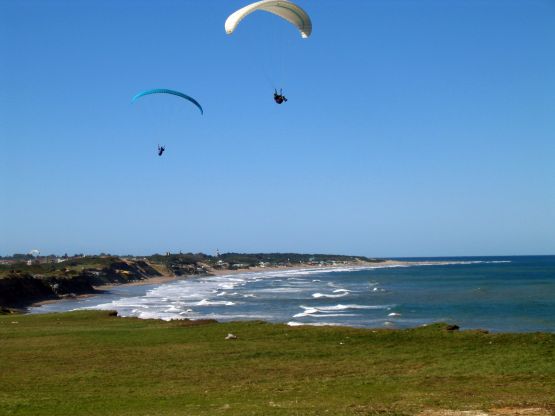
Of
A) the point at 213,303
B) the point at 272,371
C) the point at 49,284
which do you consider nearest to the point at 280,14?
the point at 272,371

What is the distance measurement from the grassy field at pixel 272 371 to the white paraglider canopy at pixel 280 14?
13.4 meters

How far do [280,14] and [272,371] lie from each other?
14.9 metres

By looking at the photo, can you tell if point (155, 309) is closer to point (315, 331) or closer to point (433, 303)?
point (433, 303)

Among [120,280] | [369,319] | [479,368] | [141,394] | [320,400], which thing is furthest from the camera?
[120,280]

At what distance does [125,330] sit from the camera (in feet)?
106

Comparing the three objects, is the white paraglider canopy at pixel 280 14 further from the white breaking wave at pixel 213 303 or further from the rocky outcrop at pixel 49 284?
the rocky outcrop at pixel 49 284

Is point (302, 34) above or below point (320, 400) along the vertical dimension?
above

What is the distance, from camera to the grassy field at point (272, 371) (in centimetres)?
1477

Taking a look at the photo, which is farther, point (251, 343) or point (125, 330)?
point (125, 330)

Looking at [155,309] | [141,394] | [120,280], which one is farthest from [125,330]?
[120,280]

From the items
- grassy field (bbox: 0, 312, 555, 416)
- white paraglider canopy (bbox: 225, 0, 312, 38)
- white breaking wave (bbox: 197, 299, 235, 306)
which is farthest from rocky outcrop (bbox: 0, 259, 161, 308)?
white paraglider canopy (bbox: 225, 0, 312, 38)

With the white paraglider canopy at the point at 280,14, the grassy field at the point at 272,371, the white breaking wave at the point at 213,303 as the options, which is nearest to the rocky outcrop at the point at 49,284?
the white breaking wave at the point at 213,303

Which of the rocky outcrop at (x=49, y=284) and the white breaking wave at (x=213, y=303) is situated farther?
the rocky outcrop at (x=49, y=284)

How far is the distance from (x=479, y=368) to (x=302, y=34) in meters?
15.5
